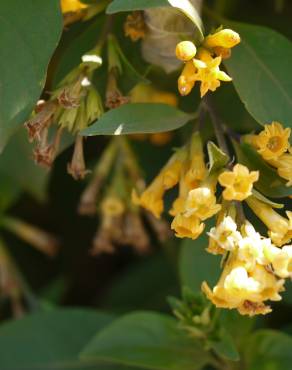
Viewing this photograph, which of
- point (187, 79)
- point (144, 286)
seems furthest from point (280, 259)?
point (144, 286)

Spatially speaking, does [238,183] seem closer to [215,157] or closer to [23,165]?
[215,157]

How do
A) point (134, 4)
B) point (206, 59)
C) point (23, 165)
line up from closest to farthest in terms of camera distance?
point (134, 4) < point (206, 59) < point (23, 165)

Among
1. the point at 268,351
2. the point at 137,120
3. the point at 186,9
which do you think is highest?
the point at 186,9

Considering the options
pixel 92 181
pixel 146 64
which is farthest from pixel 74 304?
pixel 146 64

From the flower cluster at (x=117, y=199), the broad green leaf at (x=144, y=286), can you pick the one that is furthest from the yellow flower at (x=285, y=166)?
the broad green leaf at (x=144, y=286)

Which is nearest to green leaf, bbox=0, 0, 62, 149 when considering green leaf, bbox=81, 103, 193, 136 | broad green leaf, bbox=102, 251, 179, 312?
green leaf, bbox=81, 103, 193, 136

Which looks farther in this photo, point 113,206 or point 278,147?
point 113,206

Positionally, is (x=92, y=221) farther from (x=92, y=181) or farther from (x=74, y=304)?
(x=92, y=181)
